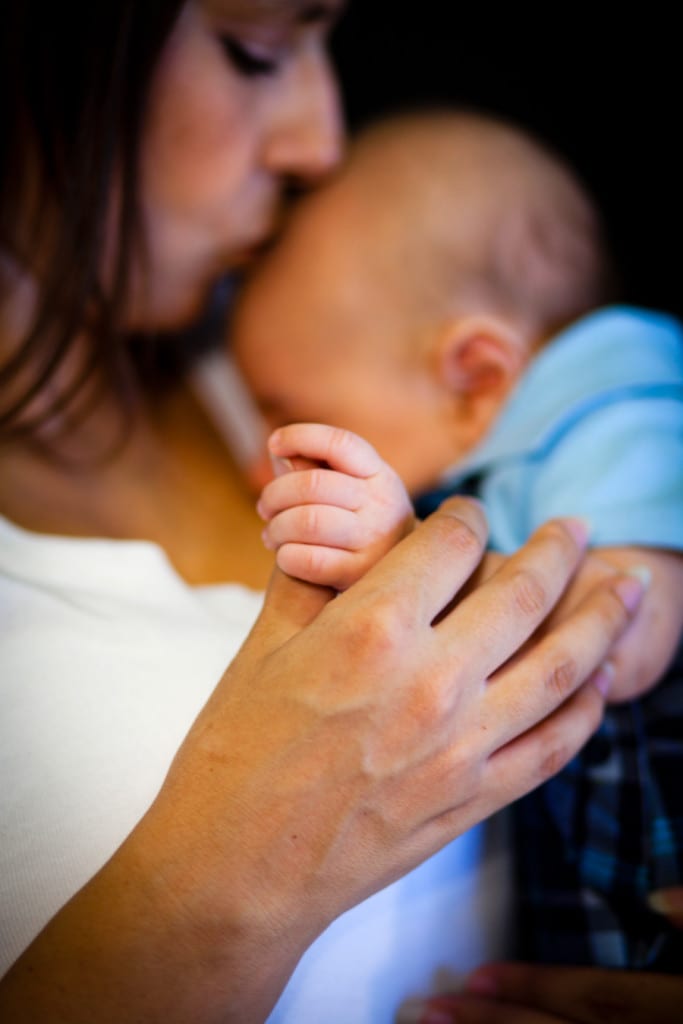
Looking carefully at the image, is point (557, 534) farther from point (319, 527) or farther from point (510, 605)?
point (319, 527)

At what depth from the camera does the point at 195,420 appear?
1.35 metres

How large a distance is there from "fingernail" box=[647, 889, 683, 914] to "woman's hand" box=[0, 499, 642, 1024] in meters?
0.27

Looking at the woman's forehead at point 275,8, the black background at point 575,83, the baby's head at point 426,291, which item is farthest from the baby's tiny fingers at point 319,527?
the black background at point 575,83

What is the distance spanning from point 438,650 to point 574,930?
46 cm

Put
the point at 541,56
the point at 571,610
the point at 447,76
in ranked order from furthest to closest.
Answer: the point at 447,76 → the point at 541,56 → the point at 571,610

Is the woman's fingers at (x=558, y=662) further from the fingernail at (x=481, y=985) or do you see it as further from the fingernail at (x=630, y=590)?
the fingernail at (x=481, y=985)

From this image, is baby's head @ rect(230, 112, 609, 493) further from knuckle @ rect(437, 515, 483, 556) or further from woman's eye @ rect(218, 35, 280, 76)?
knuckle @ rect(437, 515, 483, 556)

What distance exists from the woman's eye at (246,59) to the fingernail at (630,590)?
0.81 meters

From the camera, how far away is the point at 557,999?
71cm

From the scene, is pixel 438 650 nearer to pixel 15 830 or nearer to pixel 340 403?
pixel 15 830

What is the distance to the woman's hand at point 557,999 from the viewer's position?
66 cm

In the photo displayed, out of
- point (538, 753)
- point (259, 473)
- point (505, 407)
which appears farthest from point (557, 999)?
point (259, 473)

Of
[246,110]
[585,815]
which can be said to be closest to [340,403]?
[246,110]

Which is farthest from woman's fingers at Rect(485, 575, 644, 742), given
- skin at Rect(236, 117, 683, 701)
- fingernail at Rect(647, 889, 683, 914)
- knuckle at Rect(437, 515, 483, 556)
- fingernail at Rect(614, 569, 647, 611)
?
skin at Rect(236, 117, 683, 701)
